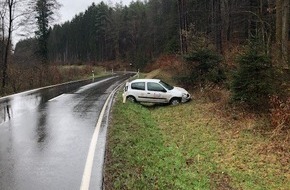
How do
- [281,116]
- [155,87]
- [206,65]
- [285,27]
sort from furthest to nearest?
[206,65], [155,87], [285,27], [281,116]

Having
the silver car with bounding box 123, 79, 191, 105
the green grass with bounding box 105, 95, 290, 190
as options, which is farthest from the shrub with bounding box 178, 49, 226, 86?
the green grass with bounding box 105, 95, 290, 190

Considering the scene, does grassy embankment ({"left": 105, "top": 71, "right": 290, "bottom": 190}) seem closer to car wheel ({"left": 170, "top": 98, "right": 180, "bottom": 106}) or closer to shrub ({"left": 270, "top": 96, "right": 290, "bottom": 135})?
shrub ({"left": 270, "top": 96, "right": 290, "bottom": 135})

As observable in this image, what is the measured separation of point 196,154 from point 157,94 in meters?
8.80

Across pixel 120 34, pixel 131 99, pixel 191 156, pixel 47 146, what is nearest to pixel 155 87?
pixel 131 99

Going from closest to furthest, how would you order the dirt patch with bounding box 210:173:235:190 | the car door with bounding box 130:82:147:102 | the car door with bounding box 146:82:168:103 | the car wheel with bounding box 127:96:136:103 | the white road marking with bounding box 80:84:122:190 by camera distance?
the white road marking with bounding box 80:84:122:190
the dirt patch with bounding box 210:173:235:190
the car door with bounding box 146:82:168:103
the car door with bounding box 130:82:147:102
the car wheel with bounding box 127:96:136:103

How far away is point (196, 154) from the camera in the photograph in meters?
10.3

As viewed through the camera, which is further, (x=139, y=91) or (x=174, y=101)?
(x=139, y=91)

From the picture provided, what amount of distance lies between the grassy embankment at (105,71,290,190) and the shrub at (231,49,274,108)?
921 mm

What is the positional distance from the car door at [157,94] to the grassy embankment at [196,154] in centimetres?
376

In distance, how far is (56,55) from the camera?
13600cm

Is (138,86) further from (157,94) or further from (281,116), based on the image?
(281,116)

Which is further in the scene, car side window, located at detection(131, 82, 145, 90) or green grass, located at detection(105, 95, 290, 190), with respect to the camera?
car side window, located at detection(131, 82, 145, 90)

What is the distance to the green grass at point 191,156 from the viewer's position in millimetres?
7469

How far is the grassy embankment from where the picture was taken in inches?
298
